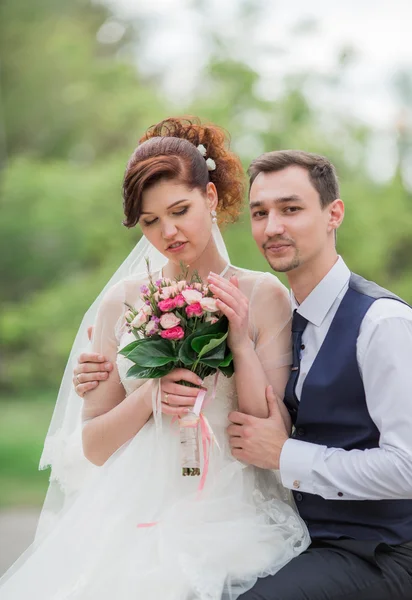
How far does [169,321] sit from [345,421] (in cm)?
62

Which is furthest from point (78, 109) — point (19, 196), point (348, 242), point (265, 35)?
point (348, 242)

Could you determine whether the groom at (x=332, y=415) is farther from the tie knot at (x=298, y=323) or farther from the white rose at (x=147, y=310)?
the white rose at (x=147, y=310)

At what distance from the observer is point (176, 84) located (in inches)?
422

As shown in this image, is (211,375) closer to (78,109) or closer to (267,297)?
(267,297)

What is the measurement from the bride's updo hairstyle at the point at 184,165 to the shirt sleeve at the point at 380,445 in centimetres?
84

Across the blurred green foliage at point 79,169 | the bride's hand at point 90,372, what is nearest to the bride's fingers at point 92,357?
the bride's hand at point 90,372

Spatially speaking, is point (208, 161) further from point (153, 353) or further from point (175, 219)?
point (153, 353)

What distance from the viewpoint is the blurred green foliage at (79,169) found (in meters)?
10.1

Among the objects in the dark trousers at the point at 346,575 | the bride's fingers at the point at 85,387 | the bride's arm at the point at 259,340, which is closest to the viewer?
the dark trousers at the point at 346,575

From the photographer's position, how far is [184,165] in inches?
115

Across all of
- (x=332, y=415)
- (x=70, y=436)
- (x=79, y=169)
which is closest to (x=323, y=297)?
(x=332, y=415)

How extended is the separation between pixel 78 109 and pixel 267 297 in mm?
9740

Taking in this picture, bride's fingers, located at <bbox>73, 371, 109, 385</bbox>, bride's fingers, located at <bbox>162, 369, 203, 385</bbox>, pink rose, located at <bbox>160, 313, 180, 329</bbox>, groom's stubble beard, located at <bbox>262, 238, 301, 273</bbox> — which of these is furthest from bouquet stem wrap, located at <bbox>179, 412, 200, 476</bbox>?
groom's stubble beard, located at <bbox>262, 238, 301, 273</bbox>

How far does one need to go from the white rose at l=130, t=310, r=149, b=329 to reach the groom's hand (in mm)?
450
